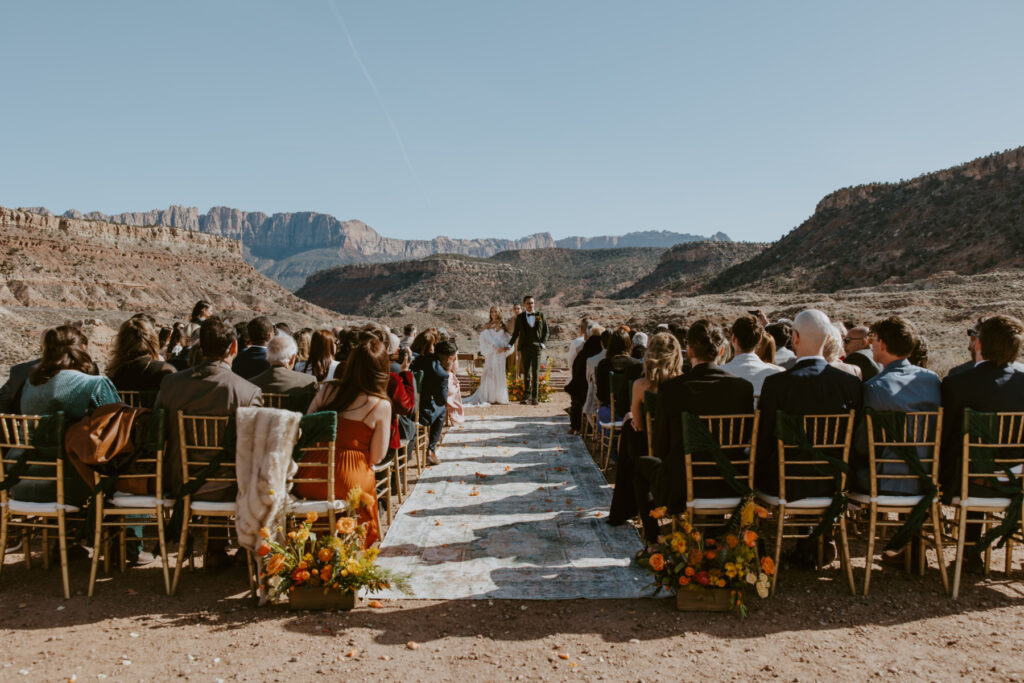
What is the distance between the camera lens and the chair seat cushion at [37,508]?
403 centimetres

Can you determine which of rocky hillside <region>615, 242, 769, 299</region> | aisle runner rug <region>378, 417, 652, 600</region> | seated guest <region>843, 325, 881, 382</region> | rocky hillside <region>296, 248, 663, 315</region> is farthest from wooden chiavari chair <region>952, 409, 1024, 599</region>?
rocky hillside <region>615, 242, 769, 299</region>

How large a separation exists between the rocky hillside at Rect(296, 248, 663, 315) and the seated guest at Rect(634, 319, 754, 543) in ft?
249

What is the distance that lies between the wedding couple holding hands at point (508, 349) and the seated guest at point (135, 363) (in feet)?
25.4

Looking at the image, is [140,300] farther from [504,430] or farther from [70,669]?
[70,669]

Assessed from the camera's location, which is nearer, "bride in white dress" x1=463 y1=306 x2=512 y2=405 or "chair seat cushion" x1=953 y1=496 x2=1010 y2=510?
"chair seat cushion" x1=953 y1=496 x2=1010 y2=510

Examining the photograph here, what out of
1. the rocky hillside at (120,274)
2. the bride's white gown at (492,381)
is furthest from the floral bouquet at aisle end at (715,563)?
the rocky hillside at (120,274)

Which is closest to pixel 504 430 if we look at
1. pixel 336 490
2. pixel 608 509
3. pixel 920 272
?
pixel 608 509

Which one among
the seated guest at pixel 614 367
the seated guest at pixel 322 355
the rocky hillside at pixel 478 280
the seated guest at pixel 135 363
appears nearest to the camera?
the seated guest at pixel 135 363

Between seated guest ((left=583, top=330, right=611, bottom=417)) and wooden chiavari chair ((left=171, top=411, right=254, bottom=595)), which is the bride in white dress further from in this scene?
wooden chiavari chair ((left=171, top=411, right=254, bottom=595))

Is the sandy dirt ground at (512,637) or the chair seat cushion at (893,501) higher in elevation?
the chair seat cushion at (893,501)

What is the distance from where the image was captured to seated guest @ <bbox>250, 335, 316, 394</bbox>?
499cm

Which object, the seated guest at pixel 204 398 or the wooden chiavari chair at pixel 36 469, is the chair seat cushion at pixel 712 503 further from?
the wooden chiavari chair at pixel 36 469

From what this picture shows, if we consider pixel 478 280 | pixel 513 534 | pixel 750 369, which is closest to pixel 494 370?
pixel 513 534

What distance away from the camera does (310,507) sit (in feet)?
13.2
